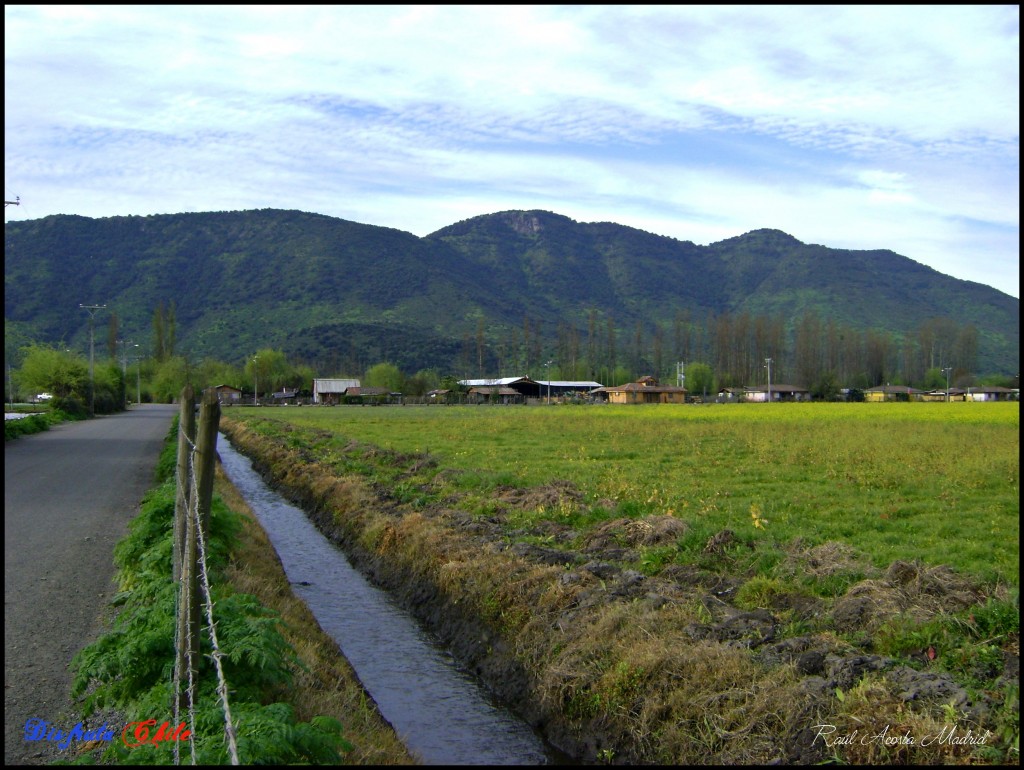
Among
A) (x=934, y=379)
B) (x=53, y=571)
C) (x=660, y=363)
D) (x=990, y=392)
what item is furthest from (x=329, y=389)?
(x=53, y=571)

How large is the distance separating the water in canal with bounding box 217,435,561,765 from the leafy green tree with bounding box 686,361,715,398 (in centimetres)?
14798

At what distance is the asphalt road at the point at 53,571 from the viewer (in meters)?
6.74

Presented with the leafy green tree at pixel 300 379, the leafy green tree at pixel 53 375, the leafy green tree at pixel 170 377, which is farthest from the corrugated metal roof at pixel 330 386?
the leafy green tree at pixel 53 375

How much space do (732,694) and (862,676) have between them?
113cm

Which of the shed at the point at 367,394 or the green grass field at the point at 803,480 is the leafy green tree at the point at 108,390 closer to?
the shed at the point at 367,394

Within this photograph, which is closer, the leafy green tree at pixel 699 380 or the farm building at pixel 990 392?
the farm building at pixel 990 392

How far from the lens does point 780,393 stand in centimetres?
15125

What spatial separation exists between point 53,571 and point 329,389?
13105 centimetres

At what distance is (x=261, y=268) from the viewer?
196 m

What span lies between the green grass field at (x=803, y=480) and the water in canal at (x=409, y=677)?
376cm

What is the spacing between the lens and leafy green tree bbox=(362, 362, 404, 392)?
146125 millimetres

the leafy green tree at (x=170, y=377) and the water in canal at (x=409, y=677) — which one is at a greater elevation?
the leafy green tree at (x=170, y=377)

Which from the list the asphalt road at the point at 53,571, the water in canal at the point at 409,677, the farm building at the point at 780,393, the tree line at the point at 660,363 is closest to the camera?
the asphalt road at the point at 53,571

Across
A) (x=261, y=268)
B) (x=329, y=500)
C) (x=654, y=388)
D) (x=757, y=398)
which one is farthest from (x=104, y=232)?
(x=329, y=500)
